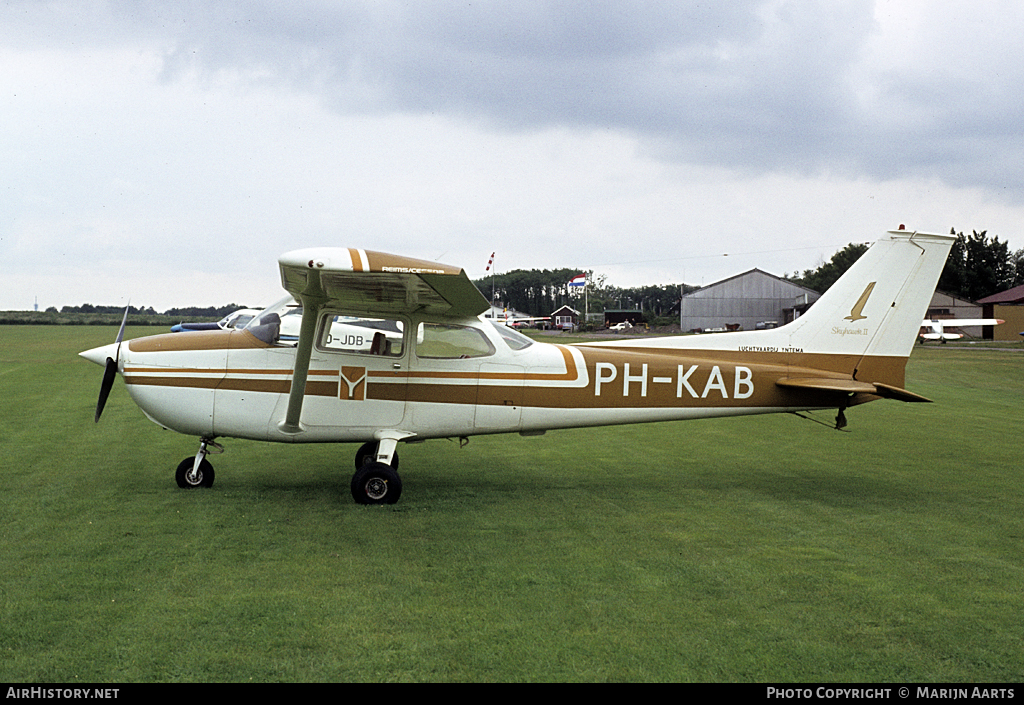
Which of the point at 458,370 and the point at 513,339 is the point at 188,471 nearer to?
the point at 458,370

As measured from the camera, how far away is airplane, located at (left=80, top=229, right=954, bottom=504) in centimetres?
768

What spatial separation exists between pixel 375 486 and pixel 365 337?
1538 millimetres

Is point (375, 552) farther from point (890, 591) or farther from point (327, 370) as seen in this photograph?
point (890, 591)

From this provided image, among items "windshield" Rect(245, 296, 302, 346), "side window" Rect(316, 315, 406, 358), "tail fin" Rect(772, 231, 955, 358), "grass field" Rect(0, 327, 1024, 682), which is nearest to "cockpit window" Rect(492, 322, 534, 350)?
"side window" Rect(316, 315, 406, 358)

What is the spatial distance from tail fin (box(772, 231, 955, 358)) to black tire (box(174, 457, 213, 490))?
6321mm

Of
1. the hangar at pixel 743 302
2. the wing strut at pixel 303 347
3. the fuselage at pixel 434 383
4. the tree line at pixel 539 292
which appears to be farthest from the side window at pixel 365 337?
the tree line at pixel 539 292

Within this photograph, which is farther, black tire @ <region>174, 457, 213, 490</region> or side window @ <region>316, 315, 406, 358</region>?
black tire @ <region>174, 457, 213, 490</region>

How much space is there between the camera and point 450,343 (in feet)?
26.3

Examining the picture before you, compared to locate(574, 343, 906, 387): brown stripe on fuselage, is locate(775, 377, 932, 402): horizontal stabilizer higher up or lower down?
lower down

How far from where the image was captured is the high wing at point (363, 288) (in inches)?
228

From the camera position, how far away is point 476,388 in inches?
316

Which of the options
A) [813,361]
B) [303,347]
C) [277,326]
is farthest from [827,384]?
[277,326]

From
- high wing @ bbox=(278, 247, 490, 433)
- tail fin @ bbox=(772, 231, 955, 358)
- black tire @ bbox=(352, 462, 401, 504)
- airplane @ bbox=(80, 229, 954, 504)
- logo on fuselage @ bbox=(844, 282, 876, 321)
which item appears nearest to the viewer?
high wing @ bbox=(278, 247, 490, 433)

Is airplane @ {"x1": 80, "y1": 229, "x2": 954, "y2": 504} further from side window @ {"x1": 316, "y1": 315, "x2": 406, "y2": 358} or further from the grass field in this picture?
the grass field
